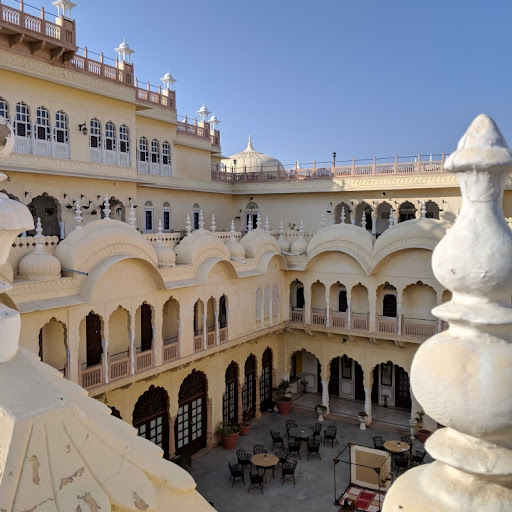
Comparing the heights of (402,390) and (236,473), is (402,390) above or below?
above

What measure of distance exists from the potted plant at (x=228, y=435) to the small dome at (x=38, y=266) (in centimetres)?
853

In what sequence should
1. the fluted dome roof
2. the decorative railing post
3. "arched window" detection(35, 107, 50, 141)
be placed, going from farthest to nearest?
the fluted dome roof
"arched window" detection(35, 107, 50, 141)
the decorative railing post

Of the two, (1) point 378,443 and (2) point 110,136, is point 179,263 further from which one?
(1) point 378,443

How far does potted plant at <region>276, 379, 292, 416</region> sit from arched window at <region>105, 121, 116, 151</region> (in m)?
11.3

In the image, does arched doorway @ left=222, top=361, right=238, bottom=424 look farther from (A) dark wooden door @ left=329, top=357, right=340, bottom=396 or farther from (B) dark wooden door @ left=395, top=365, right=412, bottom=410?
(B) dark wooden door @ left=395, top=365, right=412, bottom=410

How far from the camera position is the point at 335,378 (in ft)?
74.7

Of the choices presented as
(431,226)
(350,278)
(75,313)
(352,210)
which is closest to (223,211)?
(352,210)

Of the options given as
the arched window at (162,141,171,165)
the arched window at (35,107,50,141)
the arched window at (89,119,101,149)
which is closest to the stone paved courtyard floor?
the arched window at (89,119,101,149)

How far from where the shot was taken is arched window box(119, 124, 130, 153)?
20.2 meters

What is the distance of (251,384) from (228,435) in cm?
316

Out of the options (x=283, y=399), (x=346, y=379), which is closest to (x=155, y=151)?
(x=283, y=399)

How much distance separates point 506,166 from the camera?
170 centimetres

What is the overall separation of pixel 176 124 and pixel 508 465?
23.6 meters

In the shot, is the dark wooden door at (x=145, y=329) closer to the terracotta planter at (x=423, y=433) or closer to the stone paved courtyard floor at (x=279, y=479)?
A: the stone paved courtyard floor at (x=279, y=479)
